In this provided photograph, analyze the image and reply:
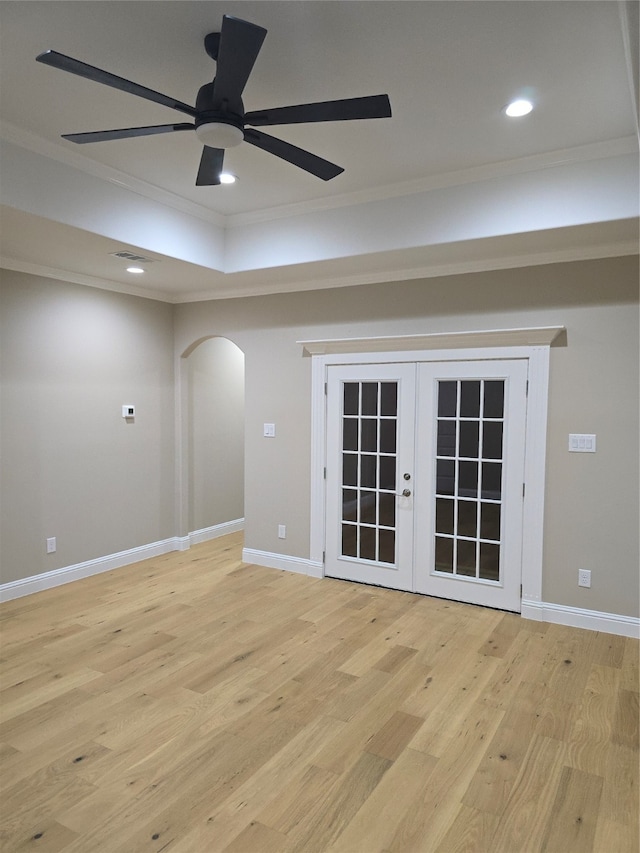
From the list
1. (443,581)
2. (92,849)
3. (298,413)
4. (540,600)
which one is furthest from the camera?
(298,413)

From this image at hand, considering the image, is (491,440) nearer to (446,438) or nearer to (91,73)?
(446,438)

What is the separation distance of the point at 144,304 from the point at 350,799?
14.5ft

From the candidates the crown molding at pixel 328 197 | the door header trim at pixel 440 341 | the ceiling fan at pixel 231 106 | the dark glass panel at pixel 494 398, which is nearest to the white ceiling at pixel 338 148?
the crown molding at pixel 328 197

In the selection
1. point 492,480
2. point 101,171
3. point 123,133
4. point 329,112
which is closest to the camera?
point 329,112

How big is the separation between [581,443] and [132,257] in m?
3.37

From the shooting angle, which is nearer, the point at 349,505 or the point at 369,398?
the point at 369,398

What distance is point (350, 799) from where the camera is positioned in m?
2.26

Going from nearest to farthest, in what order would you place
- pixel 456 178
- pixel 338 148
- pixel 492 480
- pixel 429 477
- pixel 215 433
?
pixel 338 148, pixel 456 178, pixel 492 480, pixel 429 477, pixel 215 433

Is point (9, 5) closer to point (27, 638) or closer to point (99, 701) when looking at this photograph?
point (99, 701)

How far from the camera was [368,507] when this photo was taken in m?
4.71

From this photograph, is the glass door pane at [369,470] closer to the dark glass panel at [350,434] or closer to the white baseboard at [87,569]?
the dark glass panel at [350,434]

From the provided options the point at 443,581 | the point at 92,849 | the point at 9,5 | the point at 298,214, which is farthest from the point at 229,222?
the point at 92,849

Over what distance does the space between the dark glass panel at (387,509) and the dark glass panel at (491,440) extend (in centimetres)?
84

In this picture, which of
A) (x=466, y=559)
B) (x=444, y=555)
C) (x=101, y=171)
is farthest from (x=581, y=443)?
(x=101, y=171)
